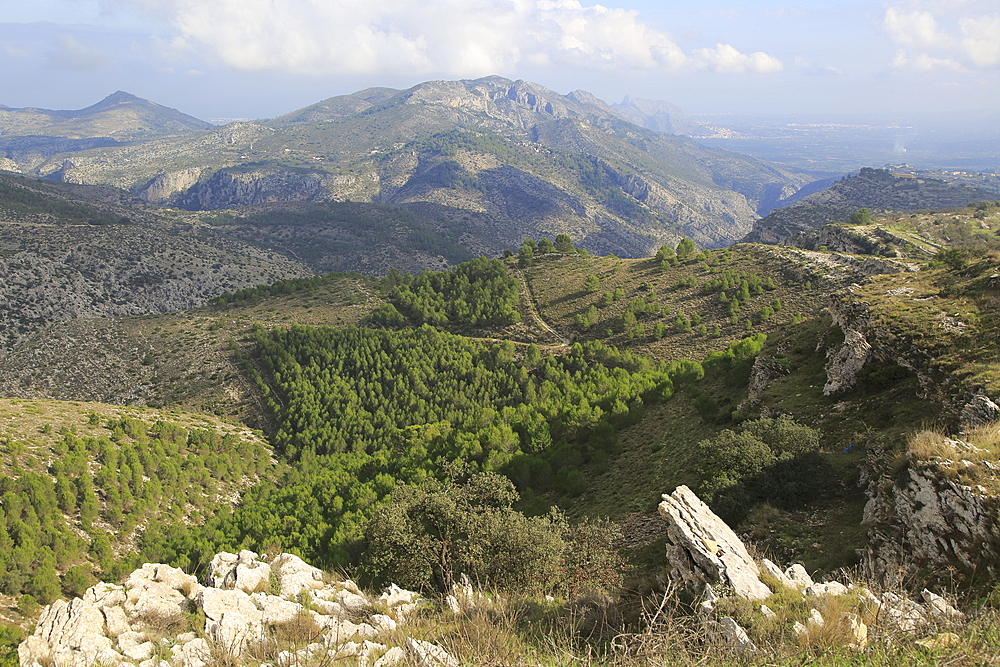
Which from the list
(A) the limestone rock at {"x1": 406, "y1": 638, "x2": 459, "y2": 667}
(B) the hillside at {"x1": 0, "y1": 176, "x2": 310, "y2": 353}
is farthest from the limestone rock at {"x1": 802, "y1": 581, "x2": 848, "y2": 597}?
(B) the hillside at {"x1": 0, "y1": 176, "x2": 310, "y2": 353}

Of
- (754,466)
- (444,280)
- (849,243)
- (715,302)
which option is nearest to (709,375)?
(754,466)

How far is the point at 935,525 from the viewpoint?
41.0ft

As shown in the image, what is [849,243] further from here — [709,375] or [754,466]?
[754,466]

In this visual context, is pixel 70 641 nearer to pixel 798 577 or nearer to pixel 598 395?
pixel 798 577

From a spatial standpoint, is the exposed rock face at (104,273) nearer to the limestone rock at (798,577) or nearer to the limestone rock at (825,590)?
the limestone rock at (798,577)

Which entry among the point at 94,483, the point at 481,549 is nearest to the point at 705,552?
the point at 481,549

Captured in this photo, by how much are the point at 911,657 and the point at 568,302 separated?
68.3m

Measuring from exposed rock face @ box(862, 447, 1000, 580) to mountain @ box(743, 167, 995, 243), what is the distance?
14908 cm

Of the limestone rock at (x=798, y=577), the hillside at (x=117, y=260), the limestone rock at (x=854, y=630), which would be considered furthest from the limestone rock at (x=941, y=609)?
the hillside at (x=117, y=260)

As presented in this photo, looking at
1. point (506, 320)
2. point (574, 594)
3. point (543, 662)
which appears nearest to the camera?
point (543, 662)

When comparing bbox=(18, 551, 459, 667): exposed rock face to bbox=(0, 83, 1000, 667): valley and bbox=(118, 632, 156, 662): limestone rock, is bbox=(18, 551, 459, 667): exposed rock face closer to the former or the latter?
bbox=(118, 632, 156, 662): limestone rock

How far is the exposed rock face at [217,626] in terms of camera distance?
11.3 meters

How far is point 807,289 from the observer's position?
59094 mm

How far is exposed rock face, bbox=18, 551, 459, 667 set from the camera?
37.0 feet
